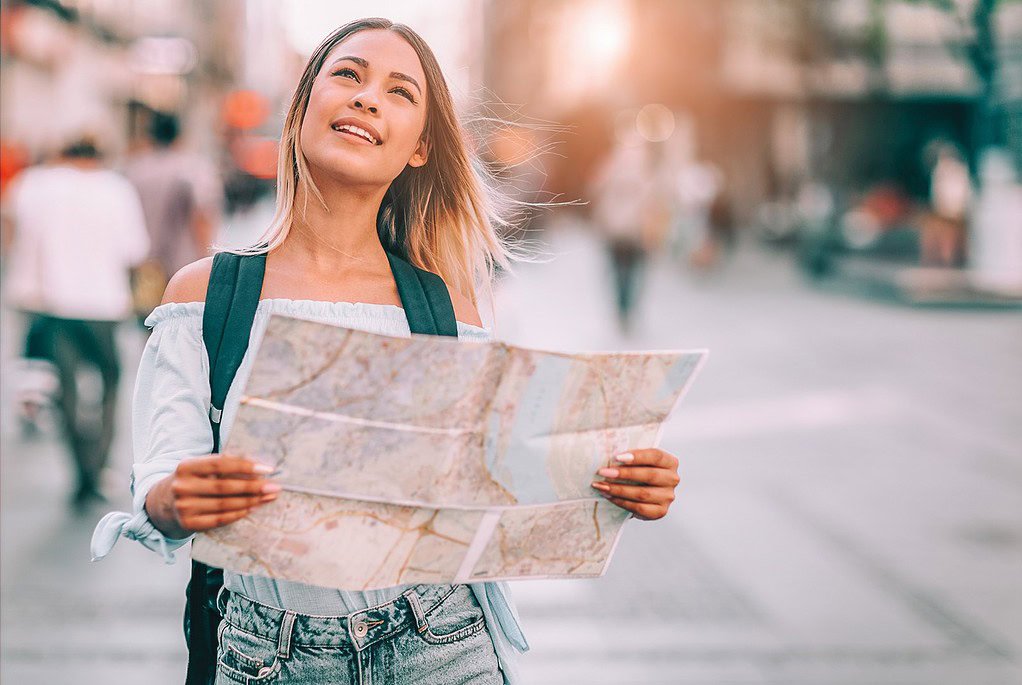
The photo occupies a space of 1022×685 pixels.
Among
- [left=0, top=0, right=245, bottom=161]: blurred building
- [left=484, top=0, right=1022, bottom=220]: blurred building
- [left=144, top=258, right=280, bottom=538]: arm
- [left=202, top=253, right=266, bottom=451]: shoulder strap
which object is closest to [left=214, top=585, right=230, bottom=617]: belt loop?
[left=202, top=253, right=266, bottom=451]: shoulder strap

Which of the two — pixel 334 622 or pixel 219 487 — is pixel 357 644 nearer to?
pixel 334 622

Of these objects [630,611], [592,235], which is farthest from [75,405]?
[592,235]

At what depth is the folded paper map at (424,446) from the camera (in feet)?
5.33

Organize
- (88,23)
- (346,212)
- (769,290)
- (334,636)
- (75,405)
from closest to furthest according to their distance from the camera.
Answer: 1. (334,636)
2. (346,212)
3. (75,405)
4. (769,290)
5. (88,23)

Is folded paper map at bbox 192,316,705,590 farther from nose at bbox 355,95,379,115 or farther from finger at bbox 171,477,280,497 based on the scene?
nose at bbox 355,95,379,115

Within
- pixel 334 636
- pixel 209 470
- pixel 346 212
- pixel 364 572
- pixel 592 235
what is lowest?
pixel 592 235

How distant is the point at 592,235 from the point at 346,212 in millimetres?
38645

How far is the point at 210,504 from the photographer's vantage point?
5.32 feet

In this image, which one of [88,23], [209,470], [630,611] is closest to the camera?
[209,470]

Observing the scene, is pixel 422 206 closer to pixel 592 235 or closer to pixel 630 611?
pixel 630 611

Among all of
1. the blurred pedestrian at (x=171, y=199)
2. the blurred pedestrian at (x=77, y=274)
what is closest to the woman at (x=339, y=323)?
the blurred pedestrian at (x=77, y=274)

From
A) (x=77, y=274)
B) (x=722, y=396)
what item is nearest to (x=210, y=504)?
(x=77, y=274)

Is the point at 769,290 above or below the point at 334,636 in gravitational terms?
below

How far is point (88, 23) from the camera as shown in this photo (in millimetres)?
33344
